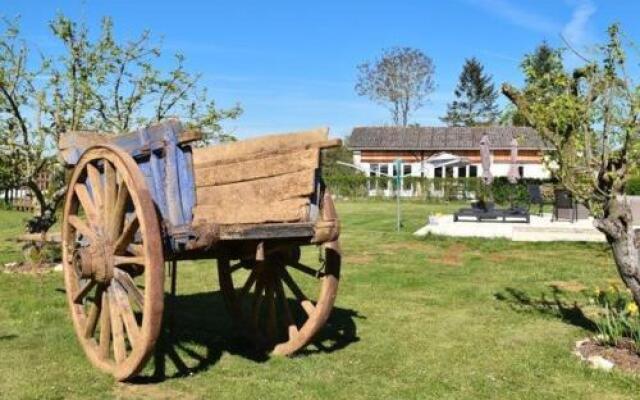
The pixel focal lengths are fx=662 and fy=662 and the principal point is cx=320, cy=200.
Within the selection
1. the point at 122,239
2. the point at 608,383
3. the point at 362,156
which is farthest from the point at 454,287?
the point at 362,156

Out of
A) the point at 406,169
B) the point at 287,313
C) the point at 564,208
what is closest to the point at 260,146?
the point at 287,313

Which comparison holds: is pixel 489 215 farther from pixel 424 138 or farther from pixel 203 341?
pixel 424 138

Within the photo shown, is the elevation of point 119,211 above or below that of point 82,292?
above

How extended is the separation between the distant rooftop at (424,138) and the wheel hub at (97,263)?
142ft

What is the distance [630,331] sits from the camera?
5684 millimetres

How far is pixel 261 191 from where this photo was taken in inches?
186

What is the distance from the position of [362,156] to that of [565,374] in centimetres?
4353

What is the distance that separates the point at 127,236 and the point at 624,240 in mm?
3972

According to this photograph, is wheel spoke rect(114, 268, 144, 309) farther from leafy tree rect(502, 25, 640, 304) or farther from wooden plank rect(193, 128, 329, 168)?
leafy tree rect(502, 25, 640, 304)

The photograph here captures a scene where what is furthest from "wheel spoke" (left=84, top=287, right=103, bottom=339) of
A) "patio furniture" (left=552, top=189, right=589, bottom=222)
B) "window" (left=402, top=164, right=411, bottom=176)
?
"window" (left=402, top=164, right=411, bottom=176)

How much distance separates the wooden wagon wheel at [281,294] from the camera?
5.15 meters

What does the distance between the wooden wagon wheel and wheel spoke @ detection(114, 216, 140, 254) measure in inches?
38.5

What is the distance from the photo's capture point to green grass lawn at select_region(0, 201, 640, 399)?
4.72 metres

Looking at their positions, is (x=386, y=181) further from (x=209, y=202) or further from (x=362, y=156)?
(x=209, y=202)
